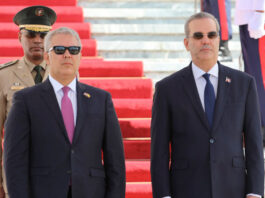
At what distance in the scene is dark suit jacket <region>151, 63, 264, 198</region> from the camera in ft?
11.7

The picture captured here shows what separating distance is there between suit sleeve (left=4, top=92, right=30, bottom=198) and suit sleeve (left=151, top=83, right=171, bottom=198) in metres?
0.66

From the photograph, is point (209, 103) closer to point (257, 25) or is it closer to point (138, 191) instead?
point (138, 191)

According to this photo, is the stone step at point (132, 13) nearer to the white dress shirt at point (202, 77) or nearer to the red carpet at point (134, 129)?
the red carpet at point (134, 129)

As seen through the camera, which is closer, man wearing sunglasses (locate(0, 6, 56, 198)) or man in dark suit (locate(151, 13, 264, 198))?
man in dark suit (locate(151, 13, 264, 198))

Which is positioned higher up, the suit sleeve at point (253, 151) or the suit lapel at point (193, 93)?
the suit lapel at point (193, 93)

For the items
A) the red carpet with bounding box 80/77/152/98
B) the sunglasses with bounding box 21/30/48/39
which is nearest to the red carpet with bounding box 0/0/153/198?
the red carpet with bounding box 80/77/152/98

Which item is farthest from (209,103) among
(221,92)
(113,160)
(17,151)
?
(17,151)

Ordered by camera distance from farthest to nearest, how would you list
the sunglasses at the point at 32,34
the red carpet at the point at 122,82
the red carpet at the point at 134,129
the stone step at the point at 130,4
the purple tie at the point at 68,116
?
the stone step at the point at 130,4 → the red carpet at the point at 134,129 → the red carpet at the point at 122,82 → the sunglasses at the point at 32,34 → the purple tie at the point at 68,116

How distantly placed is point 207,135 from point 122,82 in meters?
2.95

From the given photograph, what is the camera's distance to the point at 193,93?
143 inches

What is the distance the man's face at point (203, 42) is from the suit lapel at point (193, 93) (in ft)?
0.28

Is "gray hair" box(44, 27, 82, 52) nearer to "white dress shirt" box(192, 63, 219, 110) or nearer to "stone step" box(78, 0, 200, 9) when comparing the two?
"white dress shirt" box(192, 63, 219, 110)

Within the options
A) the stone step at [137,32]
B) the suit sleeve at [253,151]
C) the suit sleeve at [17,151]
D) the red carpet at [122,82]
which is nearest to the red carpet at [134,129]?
the red carpet at [122,82]

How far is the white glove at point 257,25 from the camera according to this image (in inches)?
214
